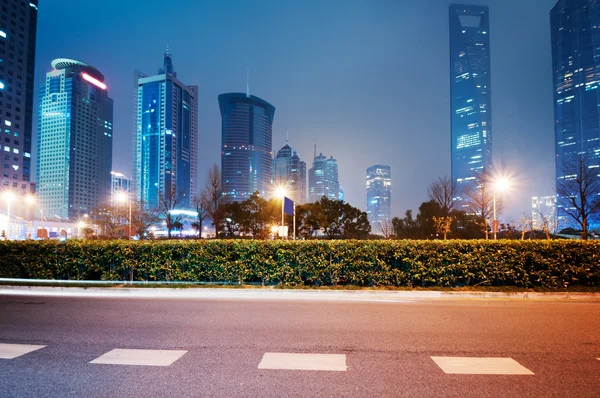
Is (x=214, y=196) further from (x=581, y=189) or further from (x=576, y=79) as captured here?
(x=576, y=79)

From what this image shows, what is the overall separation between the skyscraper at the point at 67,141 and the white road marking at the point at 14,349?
188 meters

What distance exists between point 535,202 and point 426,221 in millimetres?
60295

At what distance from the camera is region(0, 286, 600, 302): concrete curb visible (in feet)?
36.1

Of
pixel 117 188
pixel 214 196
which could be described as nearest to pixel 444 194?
pixel 214 196

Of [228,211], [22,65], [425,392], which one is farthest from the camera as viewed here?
[22,65]

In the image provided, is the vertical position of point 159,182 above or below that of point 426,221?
above

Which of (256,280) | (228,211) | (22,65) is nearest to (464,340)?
(256,280)

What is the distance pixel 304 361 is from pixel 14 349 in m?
4.65

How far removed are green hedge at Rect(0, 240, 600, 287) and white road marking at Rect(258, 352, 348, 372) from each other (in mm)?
7350

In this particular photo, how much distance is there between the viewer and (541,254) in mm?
12031

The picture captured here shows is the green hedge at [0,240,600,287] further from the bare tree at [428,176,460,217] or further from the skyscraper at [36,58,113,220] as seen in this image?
the skyscraper at [36,58,113,220]

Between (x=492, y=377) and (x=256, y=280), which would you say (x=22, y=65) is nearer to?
(x=256, y=280)

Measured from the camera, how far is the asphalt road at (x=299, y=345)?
4258mm

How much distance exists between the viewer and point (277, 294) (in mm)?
11586
